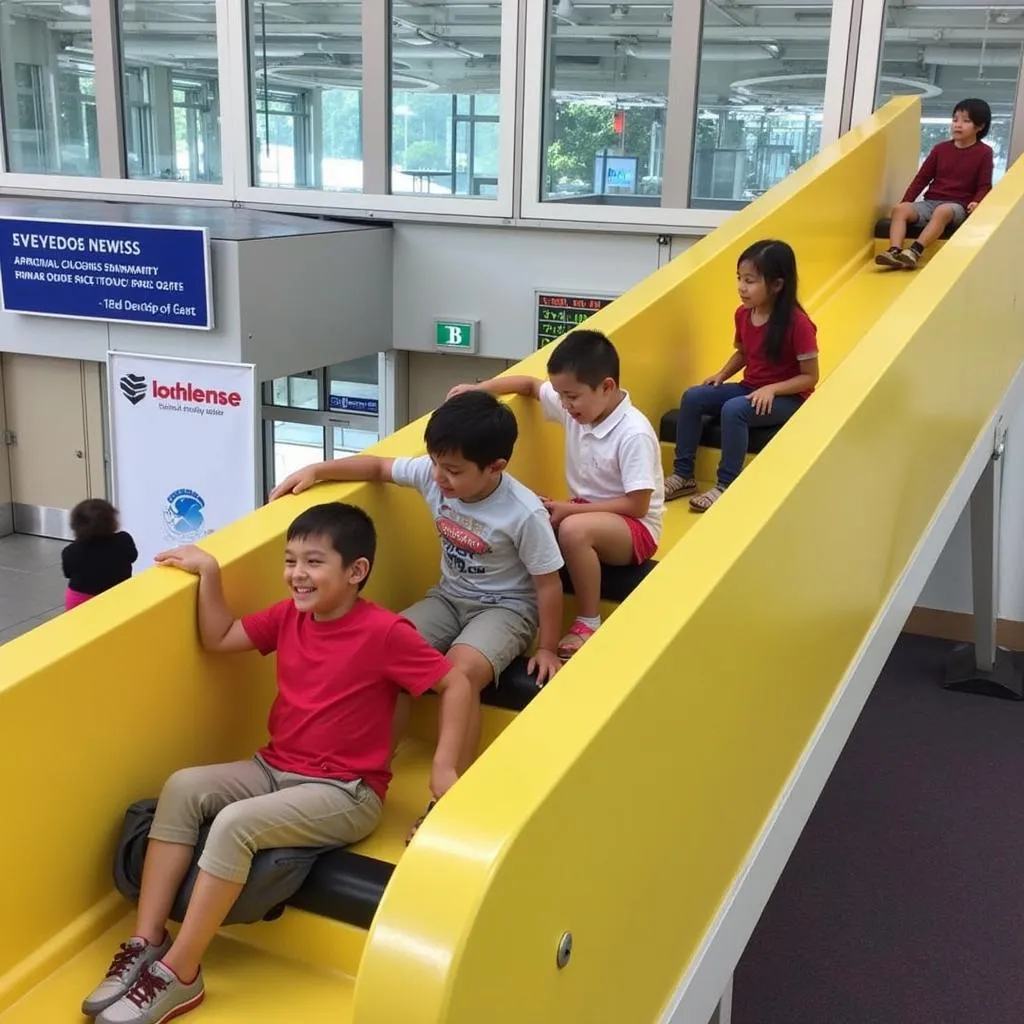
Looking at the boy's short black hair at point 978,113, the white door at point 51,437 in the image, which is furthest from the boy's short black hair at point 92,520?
the white door at point 51,437

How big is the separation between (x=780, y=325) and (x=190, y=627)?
7.59ft

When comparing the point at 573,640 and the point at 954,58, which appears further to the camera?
the point at 954,58

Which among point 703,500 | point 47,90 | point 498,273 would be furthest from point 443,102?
point 703,500

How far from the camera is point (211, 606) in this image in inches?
91.4

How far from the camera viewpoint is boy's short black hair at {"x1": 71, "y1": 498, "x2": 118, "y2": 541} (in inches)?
185

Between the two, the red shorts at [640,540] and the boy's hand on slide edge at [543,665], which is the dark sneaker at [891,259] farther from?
the boy's hand on slide edge at [543,665]

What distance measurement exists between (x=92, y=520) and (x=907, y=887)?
353 cm

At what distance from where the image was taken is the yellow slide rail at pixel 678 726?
1377 mm

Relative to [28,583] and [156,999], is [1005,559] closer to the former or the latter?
[156,999]

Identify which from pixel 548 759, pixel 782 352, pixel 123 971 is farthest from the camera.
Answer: pixel 782 352

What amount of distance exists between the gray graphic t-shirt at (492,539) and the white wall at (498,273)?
5.39 m

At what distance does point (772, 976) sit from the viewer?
12.6 feet

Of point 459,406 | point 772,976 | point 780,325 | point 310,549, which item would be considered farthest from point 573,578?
point 772,976

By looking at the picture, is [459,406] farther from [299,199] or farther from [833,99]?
[299,199]
